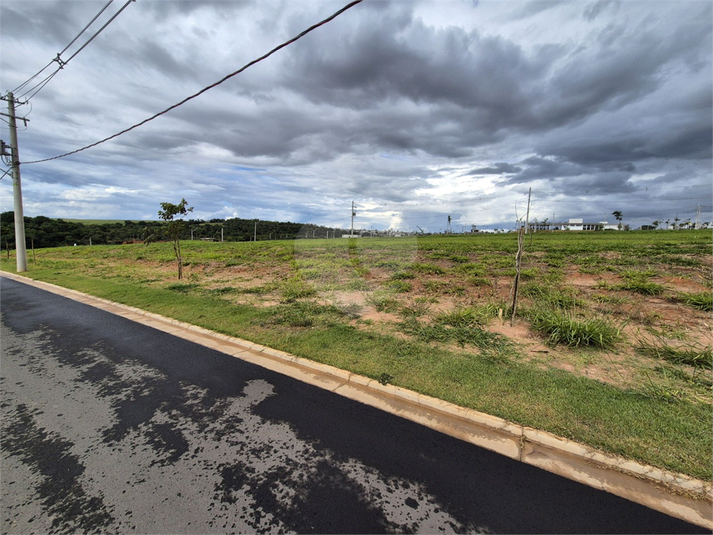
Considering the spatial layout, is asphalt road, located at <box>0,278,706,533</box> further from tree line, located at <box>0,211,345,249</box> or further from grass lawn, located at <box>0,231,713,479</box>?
tree line, located at <box>0,211,345,249</box>

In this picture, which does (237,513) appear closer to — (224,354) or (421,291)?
(224,354)

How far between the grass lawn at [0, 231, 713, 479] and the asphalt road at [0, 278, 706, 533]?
2.75 feet

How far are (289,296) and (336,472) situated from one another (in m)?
6.80

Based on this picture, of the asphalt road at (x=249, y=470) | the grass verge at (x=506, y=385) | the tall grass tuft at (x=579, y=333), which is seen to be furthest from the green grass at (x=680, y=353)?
the asphalt road at (x=249, y=470)

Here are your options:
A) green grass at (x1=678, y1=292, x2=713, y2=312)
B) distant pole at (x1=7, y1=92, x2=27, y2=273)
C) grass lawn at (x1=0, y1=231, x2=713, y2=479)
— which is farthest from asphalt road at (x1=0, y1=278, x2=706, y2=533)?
distant pole at (x1=7, y1=92, x2=27, y2=273)

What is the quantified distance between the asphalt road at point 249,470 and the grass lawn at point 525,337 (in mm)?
838

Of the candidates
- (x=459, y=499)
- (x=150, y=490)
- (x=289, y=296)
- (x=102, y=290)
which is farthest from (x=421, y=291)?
(x=102, y=290)

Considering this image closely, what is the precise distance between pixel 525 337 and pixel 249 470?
5.06m

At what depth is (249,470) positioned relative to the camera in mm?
2408

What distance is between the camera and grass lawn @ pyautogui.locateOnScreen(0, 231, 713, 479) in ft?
10.0

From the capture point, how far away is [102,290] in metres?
10.1

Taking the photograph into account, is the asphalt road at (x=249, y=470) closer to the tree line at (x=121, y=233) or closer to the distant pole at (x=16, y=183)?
the distant pole at (x=16, y=183)

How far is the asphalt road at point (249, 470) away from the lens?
1.99m

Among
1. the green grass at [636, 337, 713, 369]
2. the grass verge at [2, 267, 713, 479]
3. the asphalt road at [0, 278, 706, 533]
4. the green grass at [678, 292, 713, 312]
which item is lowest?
the asphalt road at [0, 278, 706, 533]
